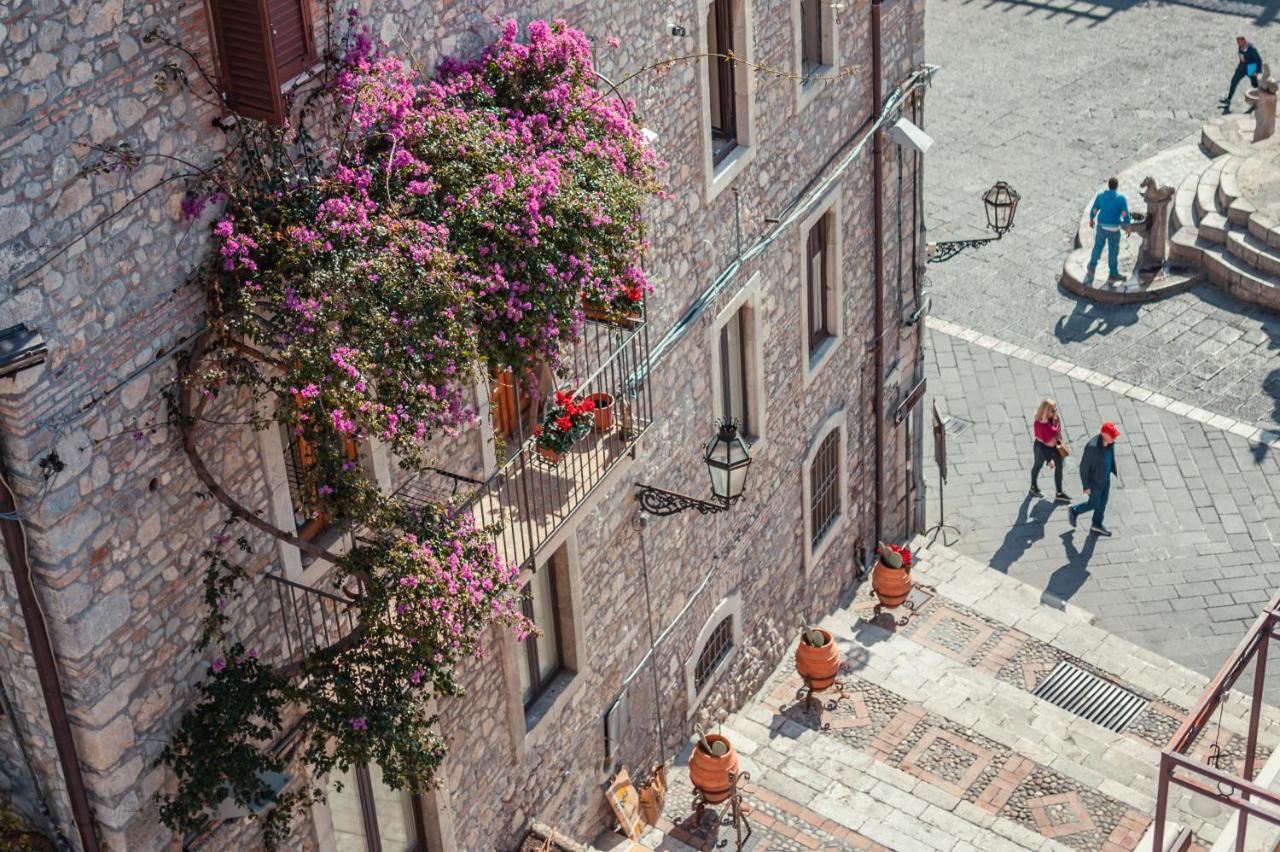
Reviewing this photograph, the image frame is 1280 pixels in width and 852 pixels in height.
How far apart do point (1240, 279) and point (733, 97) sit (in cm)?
1329

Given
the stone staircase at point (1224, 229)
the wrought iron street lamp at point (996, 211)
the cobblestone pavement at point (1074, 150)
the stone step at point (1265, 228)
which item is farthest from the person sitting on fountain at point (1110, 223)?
the wrought iron street lamp at point (996, 211)

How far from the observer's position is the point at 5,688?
957 cm

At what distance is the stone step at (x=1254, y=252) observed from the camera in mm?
25266

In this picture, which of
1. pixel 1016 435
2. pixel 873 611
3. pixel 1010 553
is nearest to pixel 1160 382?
pixel 1016 435

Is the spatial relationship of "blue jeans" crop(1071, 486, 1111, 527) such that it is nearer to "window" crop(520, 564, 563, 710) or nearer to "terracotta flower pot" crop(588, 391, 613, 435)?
"window" crop(520, 564, 563, 710)

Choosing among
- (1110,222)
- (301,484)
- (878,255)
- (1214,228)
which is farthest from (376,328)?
(1214,228)

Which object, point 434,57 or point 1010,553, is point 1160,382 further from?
point 434,57

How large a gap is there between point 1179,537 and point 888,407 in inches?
157

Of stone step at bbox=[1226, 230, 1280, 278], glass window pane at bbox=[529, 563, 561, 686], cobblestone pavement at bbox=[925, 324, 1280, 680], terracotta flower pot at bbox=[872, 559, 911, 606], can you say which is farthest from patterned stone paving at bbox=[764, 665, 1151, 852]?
stone step at bbox=[1226, 230, 1280, 278]

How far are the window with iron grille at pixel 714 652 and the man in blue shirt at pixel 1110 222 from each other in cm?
1086

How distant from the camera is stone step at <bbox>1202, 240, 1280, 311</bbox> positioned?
25.1m

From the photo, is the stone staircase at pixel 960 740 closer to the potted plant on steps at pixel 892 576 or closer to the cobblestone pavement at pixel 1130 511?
the potted plant on steps at pixel 892 576

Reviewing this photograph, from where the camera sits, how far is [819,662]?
17.3 meters

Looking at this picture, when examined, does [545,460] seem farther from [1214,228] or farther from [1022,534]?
[1214,228]
